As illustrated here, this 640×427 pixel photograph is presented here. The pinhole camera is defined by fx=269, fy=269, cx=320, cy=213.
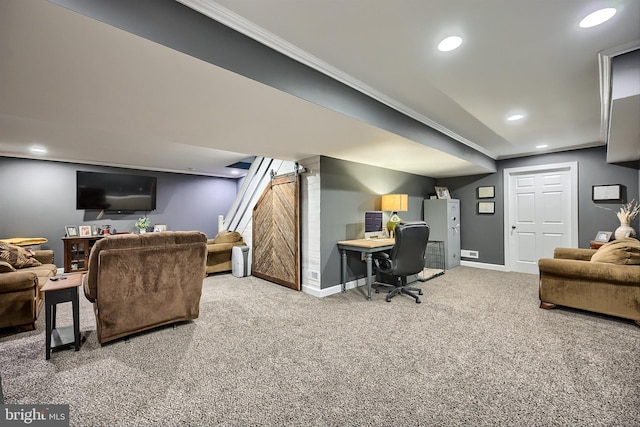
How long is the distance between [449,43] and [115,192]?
685 cm

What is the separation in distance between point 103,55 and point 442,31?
1993 millimetres

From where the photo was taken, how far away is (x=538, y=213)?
511 cm

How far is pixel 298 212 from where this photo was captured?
411 cm

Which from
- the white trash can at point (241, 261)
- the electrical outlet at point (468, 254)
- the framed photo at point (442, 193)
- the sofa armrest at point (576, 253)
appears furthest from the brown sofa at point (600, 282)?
the white trash can at point (241, 261)

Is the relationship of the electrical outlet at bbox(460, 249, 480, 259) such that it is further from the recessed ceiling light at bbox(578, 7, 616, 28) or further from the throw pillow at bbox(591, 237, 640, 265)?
the recessed ceiling light at bbox(578, 7, 616, 28)

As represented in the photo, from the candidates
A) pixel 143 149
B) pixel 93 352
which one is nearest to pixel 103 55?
pixel 93 352

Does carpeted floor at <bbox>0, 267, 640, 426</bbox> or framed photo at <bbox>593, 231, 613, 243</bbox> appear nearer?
carpeted floor at <bbox>0, 267, 640, 426</bbox>

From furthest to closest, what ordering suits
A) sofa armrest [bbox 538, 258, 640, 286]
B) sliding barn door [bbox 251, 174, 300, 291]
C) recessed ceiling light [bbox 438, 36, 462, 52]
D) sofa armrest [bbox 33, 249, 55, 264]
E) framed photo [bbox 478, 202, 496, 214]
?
framed photo [bbox 478, 202, 496, 214] → sliding barn door [bbox 251, 174, 300, 291] → sofa armrest [bbox 33, 249, 55, 264] → sofa armrest [bbox 538, 258, 640, 286] → recessed ceiling light [bbox 438, 36, 462, 52]

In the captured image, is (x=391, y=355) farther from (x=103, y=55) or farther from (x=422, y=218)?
(x=422, y=218)

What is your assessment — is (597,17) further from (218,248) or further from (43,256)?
(43,256)

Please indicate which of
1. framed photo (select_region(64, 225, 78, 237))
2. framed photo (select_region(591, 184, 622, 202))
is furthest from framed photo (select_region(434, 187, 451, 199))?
framed photo (select_region(64, 225, 78, 237))

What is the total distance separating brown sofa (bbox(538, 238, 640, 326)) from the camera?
2.66 metres

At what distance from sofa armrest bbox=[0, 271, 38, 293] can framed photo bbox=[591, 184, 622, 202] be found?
766 centimetres

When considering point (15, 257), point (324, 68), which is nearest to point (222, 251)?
point (15, 257)
